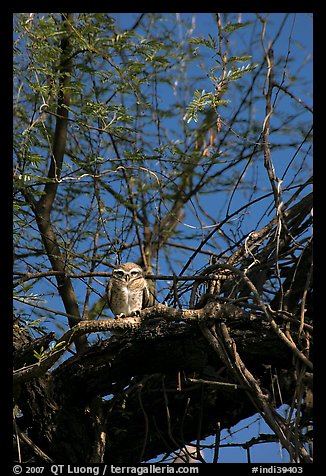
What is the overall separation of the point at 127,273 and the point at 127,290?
0.14 metres

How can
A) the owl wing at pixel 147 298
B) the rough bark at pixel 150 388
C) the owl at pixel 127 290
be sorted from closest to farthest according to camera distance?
the rough bark at pixel 150 388 < the owl at pixel 127 290 < the owl wing at pixel 147 298

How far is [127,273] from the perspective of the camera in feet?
18.7

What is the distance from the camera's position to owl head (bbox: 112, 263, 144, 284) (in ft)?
18.5

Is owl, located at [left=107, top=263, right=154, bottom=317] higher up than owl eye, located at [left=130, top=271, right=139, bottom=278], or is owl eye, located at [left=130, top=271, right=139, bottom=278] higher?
owl eye, located at [left=130, top=271, right=139, bottom=278]

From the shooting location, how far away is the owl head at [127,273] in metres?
5.64

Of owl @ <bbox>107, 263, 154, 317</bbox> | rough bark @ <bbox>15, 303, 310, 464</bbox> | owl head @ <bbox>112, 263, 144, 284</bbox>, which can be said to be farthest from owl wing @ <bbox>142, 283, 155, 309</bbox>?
rough bark @ <bbox>15, 303, 310, 464</bbox>

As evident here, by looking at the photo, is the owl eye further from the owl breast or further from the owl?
the owl breast

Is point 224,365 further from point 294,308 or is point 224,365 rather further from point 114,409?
point 114,409

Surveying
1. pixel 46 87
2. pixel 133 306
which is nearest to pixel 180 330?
pixel 133 306

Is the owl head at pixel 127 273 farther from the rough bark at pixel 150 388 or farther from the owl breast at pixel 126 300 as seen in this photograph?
the rough bark at pixel 150 388

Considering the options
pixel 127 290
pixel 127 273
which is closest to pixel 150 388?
pixel 127 290

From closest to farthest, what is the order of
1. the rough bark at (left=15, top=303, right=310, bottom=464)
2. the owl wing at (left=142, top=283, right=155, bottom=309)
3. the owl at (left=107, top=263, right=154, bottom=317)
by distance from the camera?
the rough bark at (left=15, top=303, right=310, bottom=464) < the owl at (left=107, top=263, right=154, bottom=317) < the owl wing at (left=142, top=283, right=155, bottom=309)

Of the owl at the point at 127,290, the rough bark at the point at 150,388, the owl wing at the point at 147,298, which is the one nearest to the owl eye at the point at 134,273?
the owl at the point at 127,290

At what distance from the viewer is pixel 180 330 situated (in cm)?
427
